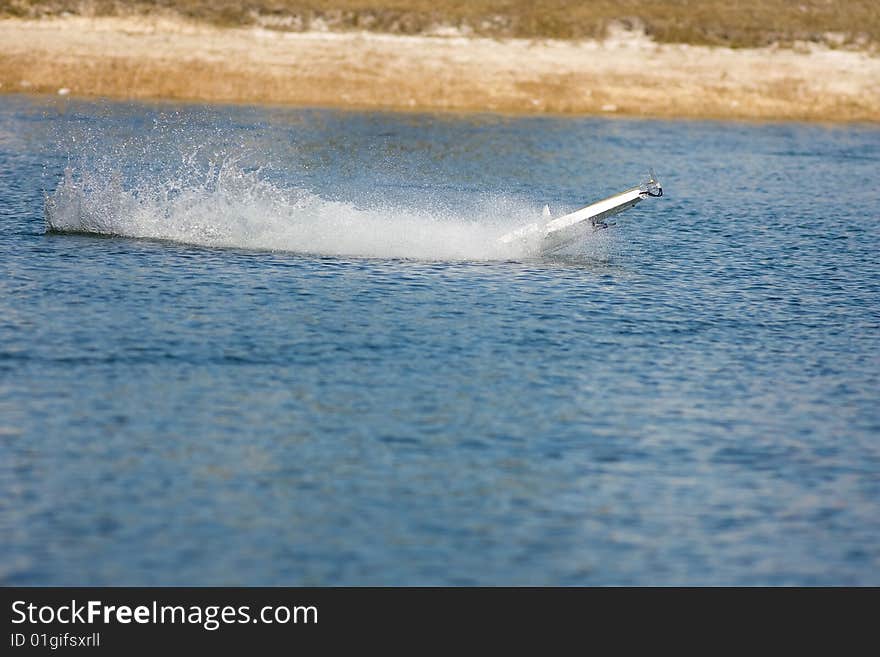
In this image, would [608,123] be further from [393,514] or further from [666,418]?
[393,514]

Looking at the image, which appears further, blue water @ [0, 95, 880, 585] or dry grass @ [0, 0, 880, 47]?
dry grass @ [0, 0, 880, 47]

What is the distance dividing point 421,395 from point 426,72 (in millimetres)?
51505

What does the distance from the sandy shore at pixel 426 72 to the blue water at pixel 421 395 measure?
27579 millimetres

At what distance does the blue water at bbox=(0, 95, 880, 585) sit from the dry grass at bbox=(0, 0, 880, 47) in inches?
1312

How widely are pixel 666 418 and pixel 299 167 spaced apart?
29336 mm

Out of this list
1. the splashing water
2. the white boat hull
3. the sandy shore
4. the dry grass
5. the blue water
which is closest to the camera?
the blue water

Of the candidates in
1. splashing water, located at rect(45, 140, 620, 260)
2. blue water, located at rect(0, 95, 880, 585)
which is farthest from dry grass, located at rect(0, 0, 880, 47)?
splashing water, located at rect(45, 140, 620, 260)

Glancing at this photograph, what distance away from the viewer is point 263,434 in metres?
15.9

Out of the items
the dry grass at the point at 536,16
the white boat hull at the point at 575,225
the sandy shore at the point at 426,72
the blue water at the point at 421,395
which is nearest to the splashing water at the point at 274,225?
the blue water at the point at 421,395

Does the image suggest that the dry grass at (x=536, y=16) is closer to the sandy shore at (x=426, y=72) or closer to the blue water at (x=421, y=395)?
the sandy shore at (x=426, y=72)

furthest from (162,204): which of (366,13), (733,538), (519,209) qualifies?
(366,13)

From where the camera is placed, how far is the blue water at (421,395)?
1283cm

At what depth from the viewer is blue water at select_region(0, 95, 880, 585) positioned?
505 inches

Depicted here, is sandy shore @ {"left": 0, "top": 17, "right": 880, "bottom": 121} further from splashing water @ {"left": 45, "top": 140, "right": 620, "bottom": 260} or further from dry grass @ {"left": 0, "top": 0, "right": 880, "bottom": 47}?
splashing water @ {"left": 45, "top": 140, "right": 620, "bottom": 260}
